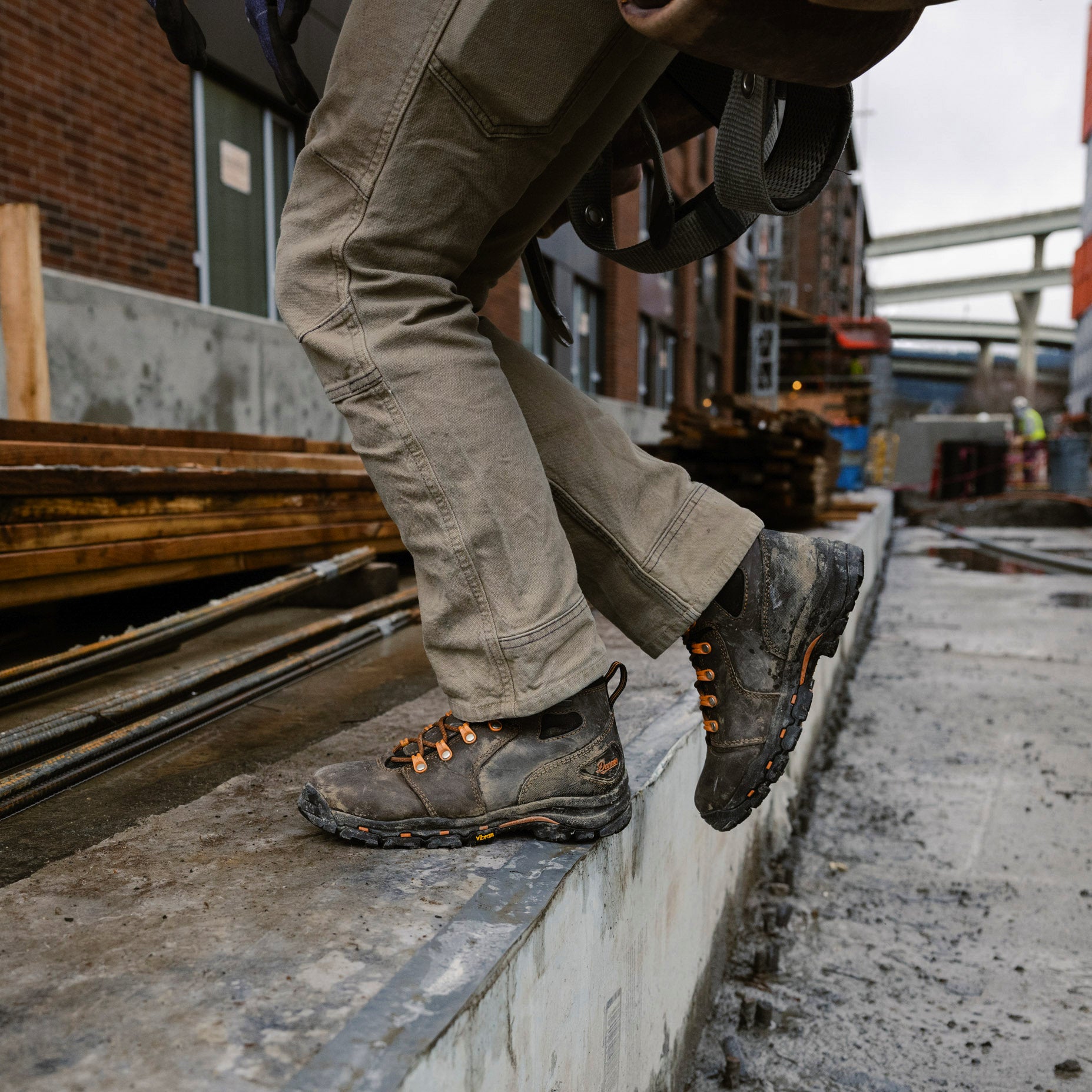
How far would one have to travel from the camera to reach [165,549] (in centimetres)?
280

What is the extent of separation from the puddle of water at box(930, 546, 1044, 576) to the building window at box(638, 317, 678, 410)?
8.02 m

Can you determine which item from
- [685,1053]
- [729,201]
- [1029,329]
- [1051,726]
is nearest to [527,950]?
[729,201]

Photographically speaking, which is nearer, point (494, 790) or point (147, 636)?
point (494, 790)

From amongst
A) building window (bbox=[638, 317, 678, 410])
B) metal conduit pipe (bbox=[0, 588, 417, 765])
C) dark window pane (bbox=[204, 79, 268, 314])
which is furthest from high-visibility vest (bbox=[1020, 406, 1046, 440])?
metal conduit pipe (bbox=[0, 588, 417, 765])

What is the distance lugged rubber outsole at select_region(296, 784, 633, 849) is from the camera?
1.36 meters

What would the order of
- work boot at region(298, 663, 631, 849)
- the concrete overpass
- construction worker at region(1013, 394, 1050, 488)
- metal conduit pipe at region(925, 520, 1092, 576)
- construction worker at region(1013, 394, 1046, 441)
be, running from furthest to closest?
the concrete overpass
construction worker at region(1013, 394, 1046, 441)
construction worker at region(1013, 394, 1050, 488)
metal conduit pipe at region(925, 520, 1092, 576)
work boot at region(298, 663, 631, 849)

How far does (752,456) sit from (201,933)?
20.2 feet

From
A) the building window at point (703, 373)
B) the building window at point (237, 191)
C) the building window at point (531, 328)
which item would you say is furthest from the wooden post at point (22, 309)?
the building window at point (703, 373)

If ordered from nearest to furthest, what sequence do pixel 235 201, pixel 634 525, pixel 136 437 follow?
1. pixel 634 525
2. pixel 136 437
3. pixel 235 201

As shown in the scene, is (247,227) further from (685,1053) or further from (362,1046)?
(362,1046)

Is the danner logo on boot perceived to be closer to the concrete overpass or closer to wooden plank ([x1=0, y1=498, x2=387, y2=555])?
wooden plank ([x1=0, y1=498, x2=387, y2=555])

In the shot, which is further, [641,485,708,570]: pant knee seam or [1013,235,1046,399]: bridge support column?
[1013,235,1046,399]: bridge support column

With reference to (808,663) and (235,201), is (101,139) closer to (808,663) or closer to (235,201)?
(235,201)

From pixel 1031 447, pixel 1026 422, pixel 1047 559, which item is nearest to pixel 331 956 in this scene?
pixel 1047 559
